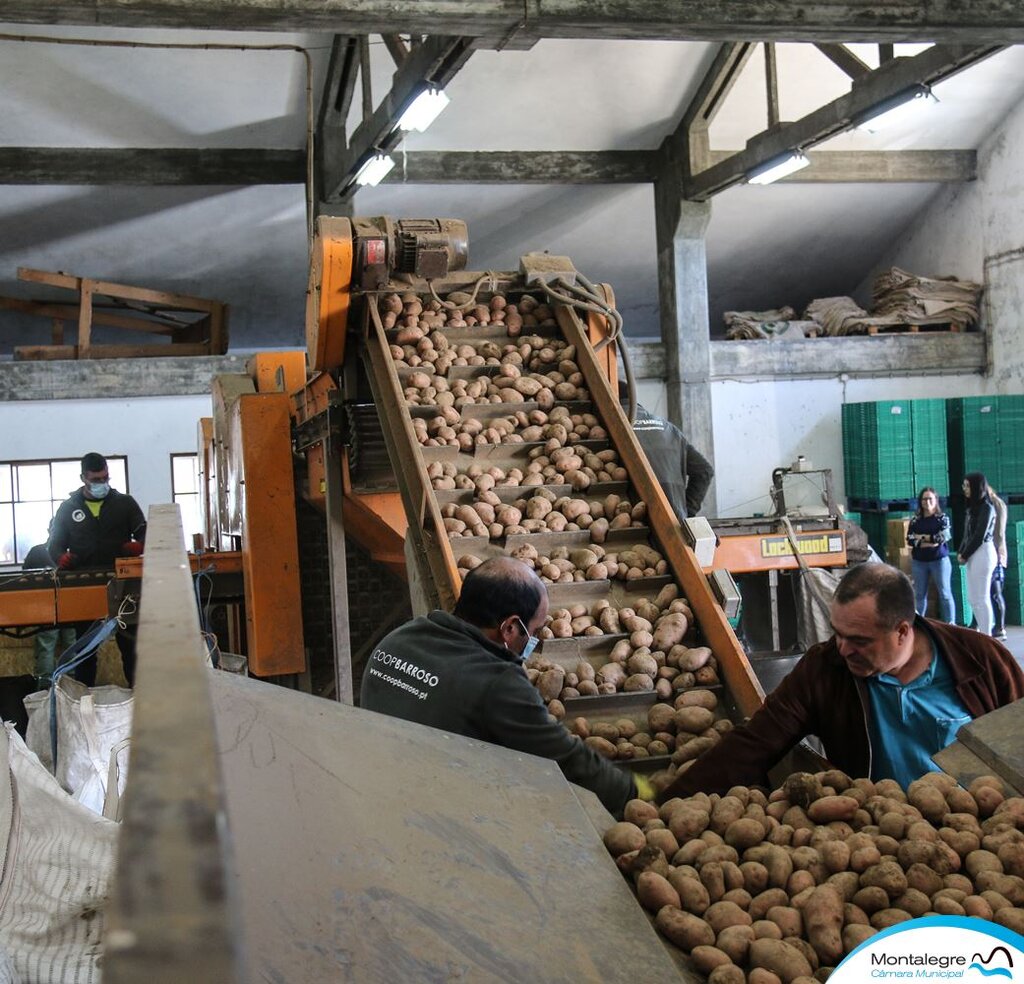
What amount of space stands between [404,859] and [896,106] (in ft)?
29.2

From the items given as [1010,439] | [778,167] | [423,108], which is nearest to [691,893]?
[423,108]

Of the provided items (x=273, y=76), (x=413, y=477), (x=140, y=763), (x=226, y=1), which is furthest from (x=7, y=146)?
(x=140, y=763)

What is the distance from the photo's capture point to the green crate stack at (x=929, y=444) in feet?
39.8

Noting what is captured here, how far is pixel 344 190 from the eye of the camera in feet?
35.9

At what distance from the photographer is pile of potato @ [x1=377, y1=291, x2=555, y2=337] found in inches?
186

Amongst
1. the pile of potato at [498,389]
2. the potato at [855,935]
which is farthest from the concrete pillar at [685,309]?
the potato at [855,935]

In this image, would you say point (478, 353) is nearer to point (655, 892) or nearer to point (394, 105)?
point (655, 892)

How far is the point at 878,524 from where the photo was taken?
12.4m

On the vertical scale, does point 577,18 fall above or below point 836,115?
below

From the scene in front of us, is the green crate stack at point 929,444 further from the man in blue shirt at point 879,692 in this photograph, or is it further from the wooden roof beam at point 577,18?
the man in blue shirt at point 879,692

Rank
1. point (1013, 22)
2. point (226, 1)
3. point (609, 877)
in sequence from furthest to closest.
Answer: point (1013, 22)
point (226, 1)
point (609, 877)

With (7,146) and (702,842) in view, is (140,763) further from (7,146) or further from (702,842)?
(7,146)

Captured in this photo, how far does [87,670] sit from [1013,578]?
9.25 metres

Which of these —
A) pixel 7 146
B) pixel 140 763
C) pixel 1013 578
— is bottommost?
pixel 1013 578
